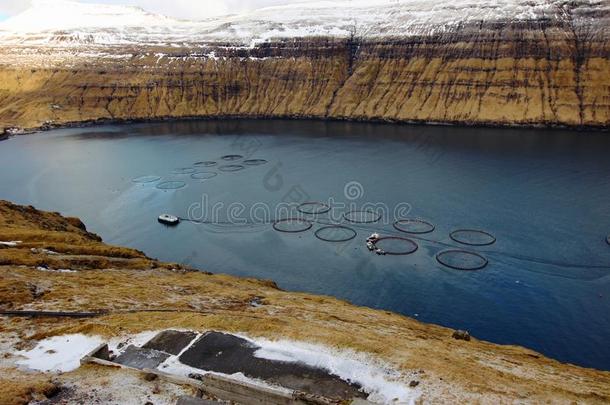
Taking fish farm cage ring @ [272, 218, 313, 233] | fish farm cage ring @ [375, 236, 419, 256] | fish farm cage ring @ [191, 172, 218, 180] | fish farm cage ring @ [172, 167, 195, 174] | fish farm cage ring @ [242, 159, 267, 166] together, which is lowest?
fish farm cage ring @ [375, 236, 419, 256]

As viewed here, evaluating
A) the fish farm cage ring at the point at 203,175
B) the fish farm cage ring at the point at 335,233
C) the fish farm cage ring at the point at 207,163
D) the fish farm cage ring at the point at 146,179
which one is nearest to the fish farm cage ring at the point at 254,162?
the fish farm cage ring at the point at 207,163

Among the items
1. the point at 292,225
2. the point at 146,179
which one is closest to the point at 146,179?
the point at 146,179

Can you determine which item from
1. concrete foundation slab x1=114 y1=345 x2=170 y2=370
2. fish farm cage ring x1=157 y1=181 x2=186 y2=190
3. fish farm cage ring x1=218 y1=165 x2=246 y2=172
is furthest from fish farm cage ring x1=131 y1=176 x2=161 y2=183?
concrete foundation slab x1=114 y1=345 x2=170 y2=370

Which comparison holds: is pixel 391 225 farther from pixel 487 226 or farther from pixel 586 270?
pixel 586 270

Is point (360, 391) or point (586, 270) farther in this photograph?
point (586, 270)

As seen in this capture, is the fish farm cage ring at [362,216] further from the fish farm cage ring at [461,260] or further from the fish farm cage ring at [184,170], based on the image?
the fish farm cage ring at [184,170]

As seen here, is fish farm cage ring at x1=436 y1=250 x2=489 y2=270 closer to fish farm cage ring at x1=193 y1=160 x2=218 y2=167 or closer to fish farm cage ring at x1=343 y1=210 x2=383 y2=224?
fish farm cage ring at x1=343 y1=210 x2=383 y2=224

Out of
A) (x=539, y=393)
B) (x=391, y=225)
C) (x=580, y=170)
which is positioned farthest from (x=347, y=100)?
(x=539, y=393)
